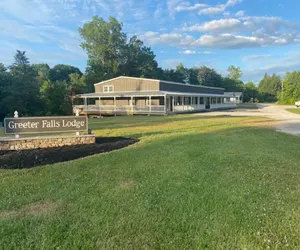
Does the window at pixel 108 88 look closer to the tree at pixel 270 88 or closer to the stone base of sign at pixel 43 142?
the stone base of sign at pixel 43 142

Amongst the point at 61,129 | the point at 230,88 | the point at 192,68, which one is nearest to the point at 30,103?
the point at 61,129

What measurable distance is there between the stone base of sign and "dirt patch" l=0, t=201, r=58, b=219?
5.59m

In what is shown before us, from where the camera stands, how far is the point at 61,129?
967 cm

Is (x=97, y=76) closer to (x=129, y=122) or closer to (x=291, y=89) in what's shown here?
(x=129, y=122)

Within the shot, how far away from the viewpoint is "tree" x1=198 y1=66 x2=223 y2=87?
77875 millimetres

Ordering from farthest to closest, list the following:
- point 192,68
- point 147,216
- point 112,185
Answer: point 192,68 < point 112,185 < point 147,216

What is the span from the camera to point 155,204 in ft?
12.6

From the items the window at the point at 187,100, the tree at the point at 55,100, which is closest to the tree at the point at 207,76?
the window at the point at 187,100

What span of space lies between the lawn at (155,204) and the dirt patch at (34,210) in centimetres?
1

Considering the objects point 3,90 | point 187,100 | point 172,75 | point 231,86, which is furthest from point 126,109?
point 231,86

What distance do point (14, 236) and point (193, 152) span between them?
514 centimetres

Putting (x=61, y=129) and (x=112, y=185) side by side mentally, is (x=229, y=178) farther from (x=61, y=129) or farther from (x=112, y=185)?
(x=61, y=129)

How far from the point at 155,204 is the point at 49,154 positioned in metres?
5.01

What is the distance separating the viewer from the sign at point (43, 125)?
9.02 meters
